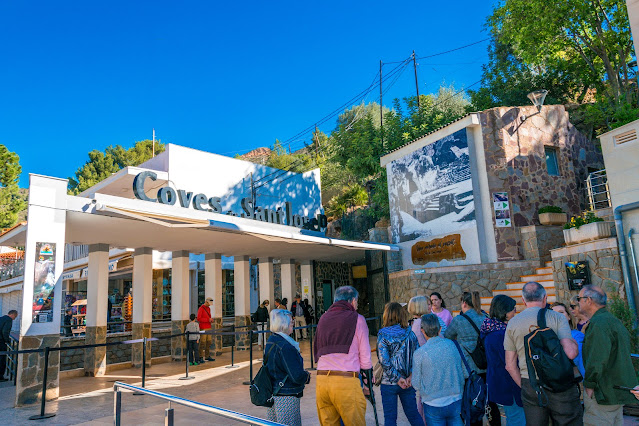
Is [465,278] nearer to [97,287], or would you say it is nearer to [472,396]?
[472,396]

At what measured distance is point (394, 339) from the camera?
14.3 ft

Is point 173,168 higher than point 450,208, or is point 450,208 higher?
point 173,168

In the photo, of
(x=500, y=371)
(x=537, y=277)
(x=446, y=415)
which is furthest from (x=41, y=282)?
(x=537, y=277)

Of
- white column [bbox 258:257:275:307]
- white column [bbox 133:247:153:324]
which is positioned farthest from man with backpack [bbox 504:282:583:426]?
white column [bbox 258:257:275:307]

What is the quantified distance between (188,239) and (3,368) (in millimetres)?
5472

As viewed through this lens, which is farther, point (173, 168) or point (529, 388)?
point (173, 168)

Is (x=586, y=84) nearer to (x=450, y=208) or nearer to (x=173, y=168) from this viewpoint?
(x=450, y=208)

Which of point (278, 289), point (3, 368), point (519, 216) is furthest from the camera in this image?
point (278, 289)

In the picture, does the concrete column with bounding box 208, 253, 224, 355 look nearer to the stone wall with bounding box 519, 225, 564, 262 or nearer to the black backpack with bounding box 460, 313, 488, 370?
the stone wall with bounding box 519, 225, 564, 262

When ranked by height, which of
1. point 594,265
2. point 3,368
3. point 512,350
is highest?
point 594,265

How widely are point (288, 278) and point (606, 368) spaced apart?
15.6m

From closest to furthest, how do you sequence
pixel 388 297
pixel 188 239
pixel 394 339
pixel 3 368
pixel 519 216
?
1. pixel 394 339
2. pixel 3 368
3. pixel 188 239
4. pixel 519 216
5. pixel 388 297

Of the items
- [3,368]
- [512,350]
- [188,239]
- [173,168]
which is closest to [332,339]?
[512,350]

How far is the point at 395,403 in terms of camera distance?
444 centimetres
